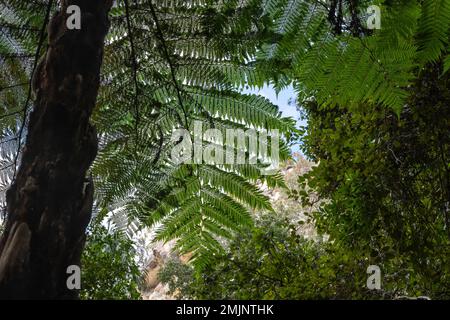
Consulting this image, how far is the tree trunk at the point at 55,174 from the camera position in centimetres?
66

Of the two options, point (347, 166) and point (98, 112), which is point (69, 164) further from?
point (347, 166)

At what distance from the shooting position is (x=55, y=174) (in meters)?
0.71

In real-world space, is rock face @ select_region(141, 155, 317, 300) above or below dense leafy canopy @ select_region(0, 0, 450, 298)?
above

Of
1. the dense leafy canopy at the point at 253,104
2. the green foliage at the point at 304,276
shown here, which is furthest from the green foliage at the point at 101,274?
the dense leafy canopy at the point at 253,104

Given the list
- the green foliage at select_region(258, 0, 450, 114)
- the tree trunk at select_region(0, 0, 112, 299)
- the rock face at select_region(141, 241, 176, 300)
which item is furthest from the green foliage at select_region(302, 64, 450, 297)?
the rock face at select_region(141, 241, 176, 300)

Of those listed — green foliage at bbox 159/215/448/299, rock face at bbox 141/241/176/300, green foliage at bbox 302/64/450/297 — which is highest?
rock face at bbox 141/241/176/300

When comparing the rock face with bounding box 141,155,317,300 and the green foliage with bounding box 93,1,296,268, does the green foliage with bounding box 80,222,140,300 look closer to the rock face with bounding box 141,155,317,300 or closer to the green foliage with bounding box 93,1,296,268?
the green foliage with bounding box 93,1,296,268

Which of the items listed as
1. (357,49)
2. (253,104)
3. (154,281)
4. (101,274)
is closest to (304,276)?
(253,104)

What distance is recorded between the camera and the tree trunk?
2.17 ft

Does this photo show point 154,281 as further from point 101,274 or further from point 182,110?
point 182,110

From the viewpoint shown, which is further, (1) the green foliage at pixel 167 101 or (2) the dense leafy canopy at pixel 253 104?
(1) the green foliage at pixel 167 101

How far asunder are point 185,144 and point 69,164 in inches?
33.9

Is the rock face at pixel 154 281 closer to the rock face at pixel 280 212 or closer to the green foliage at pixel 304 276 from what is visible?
the rock face at pixel 280 212

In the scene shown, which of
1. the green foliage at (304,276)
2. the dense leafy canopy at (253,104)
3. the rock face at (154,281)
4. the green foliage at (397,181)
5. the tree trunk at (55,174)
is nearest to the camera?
the tree trunk at (55,174)
